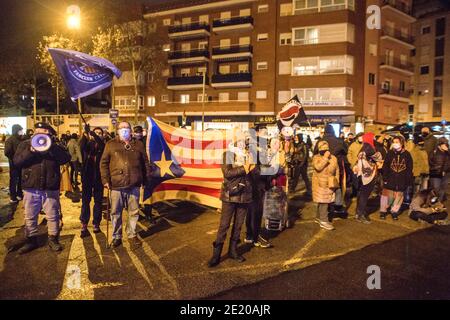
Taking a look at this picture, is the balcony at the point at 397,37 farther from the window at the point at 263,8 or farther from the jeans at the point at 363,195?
the jeans at the point at 363,195

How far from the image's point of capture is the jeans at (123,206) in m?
5.61

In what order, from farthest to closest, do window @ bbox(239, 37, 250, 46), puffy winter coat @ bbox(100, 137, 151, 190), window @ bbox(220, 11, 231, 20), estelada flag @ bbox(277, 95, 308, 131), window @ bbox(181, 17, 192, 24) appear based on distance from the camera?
window @ bbox(181, 17, 192, 24), window @ bbox(220, 11, 231, 20), window @ bbox(239, 37, 250, 46), estelada flag @ bbox(277, 95, 308, 131), puffy winter coat @ bbox(100, 137, 151, 190)

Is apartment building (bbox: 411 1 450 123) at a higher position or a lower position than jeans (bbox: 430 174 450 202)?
higher

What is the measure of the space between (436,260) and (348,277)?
5.76 ft

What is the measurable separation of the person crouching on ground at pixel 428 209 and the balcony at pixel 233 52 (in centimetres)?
3273

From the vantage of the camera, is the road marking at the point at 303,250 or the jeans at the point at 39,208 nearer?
the road marking at the point at 303,250

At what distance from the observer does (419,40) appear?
4978 cm

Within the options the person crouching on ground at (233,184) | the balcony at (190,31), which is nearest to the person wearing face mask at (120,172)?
the person crouching on ground at (233,184)

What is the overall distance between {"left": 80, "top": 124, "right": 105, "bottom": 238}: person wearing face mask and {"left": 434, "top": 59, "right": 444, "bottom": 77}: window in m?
53.0

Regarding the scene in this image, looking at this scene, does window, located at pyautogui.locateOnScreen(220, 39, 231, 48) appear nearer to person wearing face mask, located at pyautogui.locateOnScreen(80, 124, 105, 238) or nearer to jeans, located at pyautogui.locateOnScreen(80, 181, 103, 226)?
person wearing face mask, located at pyautogui.locateOnScreen(80, 124, 105, 238)

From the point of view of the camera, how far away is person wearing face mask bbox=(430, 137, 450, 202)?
29.3ft

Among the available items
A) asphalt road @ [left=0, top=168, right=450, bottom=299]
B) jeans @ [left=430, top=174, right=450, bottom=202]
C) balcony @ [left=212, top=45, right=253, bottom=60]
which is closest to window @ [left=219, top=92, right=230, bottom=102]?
balcony @ [left=212, top=45, right=253, bottom=60]

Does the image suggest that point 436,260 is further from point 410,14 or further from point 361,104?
point 410,14

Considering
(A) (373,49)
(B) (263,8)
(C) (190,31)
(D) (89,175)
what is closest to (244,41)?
(B) (263,8)
